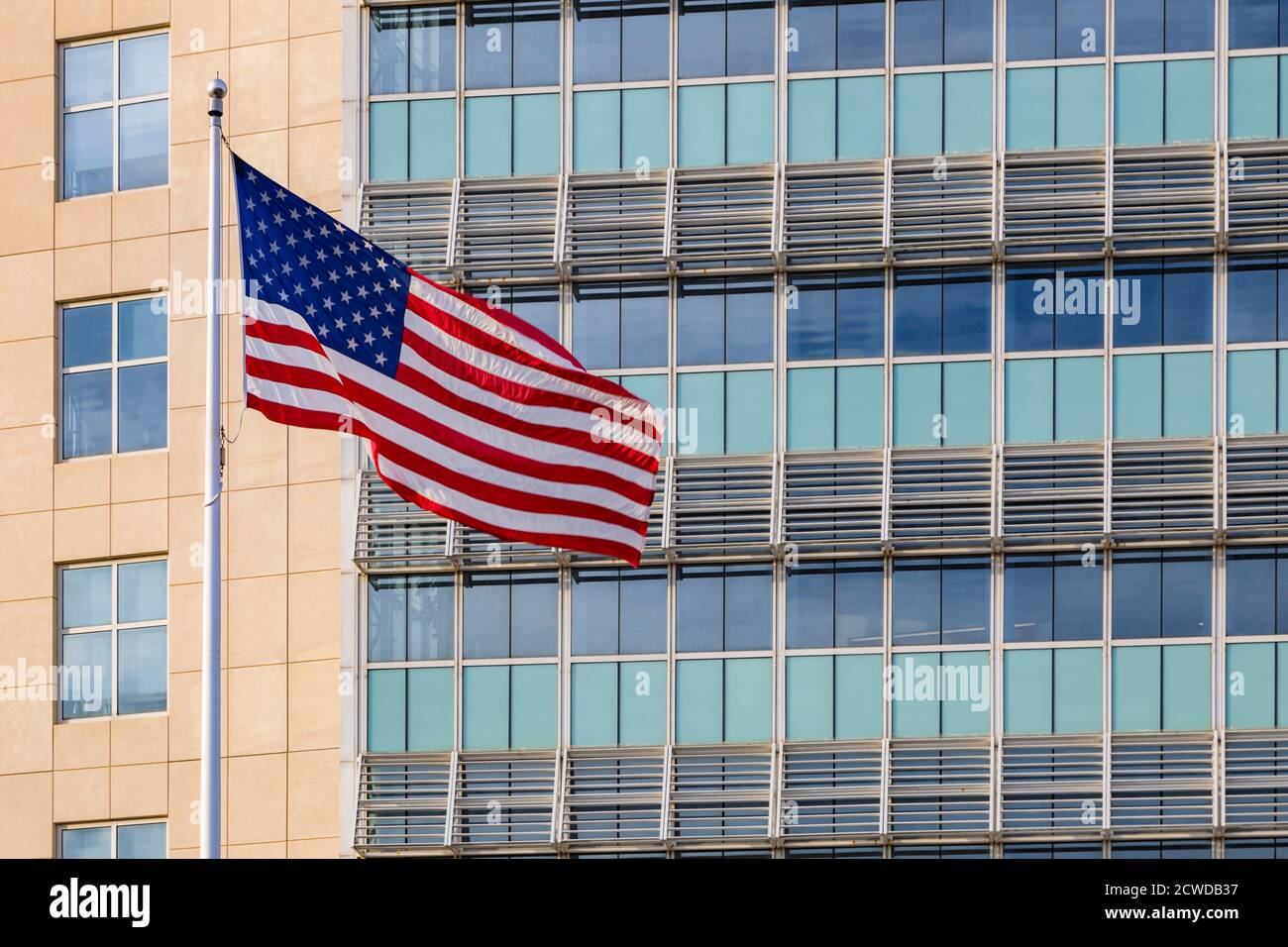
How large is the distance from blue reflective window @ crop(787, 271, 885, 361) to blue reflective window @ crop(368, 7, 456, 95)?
5726 mm

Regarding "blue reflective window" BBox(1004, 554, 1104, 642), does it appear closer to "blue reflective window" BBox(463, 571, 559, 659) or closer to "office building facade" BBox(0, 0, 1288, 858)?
"office building facade" BBox(0, 0, 1288, 858)

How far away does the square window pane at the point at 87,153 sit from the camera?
104 feet

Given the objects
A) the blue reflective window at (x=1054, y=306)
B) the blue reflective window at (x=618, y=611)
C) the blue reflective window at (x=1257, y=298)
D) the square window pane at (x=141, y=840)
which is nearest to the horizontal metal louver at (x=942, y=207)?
the blue reflective window at (x=1054, y=306)

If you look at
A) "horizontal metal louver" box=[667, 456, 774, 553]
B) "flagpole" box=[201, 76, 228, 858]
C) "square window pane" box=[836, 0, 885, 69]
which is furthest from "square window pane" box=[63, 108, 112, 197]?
"flagpole" box=[201, 76, 228, 858]

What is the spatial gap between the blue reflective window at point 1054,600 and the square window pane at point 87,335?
42.3ft

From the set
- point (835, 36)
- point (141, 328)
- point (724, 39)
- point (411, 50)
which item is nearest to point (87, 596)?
point (141, 328)

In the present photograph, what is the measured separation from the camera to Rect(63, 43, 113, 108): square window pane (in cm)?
3189

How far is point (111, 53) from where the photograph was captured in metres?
31.9

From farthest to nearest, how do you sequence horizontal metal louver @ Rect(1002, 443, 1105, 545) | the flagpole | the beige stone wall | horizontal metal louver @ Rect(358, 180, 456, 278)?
horizontal metal louver @ Rect(358, 180, 456, 278)
the beige stone wall
horizontal metal louver @ Rect(1002, 443, 1105, 545)
the flagpole
